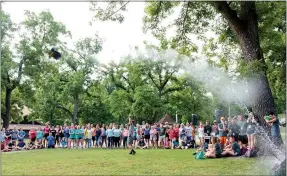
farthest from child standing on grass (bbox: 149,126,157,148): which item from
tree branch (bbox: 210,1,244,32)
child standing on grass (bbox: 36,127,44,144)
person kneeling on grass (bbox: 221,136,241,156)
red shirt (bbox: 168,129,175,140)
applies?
tree branch (bbox: 210,1,244,32)

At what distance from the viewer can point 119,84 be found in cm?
5091

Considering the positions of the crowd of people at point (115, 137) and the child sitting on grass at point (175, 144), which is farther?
the child sitting on grass at point (175, 144)

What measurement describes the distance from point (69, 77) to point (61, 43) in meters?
7.84

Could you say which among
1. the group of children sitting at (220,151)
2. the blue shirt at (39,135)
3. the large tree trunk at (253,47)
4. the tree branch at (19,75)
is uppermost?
the tree branch at (19,75)

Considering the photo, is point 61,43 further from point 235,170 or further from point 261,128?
point 235,170

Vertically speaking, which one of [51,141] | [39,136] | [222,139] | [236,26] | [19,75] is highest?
[19,75]

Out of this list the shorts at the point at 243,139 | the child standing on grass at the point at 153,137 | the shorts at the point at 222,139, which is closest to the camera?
the shorts at the point at 243,139

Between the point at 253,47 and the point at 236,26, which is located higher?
the point at 236,26

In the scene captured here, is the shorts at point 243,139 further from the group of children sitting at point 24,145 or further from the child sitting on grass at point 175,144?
the group of children sitting at point 24,145

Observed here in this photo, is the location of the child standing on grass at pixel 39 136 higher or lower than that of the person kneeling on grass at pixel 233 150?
higher

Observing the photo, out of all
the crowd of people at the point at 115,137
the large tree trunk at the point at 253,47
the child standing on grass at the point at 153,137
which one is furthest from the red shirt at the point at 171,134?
the large tree trunk at the point at 253,47

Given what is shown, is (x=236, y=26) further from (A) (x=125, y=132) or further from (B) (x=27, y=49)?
(B) (x=27, y=49)

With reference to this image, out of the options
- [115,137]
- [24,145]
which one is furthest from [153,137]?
[24,145]

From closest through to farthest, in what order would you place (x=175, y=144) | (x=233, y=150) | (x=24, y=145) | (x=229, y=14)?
1. (x=229, y=14)
2. (x=233, y=150)
3. (x=175, y=144)
4. (x=24, y=145)
